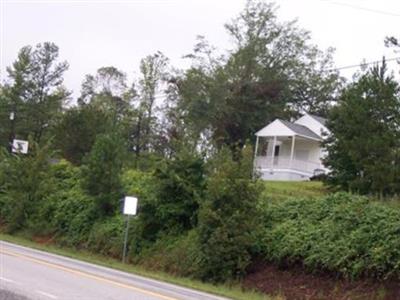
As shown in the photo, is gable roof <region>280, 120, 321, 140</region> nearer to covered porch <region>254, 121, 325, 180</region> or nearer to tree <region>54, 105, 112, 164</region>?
covered porch <region>254, 121, 325, 180</region>

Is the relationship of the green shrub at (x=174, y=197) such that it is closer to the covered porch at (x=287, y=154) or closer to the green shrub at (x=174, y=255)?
the green shrub at (x=174, y=255)

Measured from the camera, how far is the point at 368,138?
108 feet

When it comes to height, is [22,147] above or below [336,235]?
above

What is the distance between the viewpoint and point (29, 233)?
122ft

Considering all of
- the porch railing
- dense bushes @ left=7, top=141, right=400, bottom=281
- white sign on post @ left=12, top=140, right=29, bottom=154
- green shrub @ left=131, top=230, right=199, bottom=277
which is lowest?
green shrub @ left=131, top=230, right=199, bottom=277

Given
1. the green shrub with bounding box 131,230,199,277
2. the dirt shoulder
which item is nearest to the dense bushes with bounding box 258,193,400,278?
the dirt shoulder

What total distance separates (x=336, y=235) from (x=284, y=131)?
120 ft

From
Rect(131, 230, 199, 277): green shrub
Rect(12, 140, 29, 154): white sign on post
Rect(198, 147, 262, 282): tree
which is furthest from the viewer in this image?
Rect(12, 140, 29, 154): white sign on post

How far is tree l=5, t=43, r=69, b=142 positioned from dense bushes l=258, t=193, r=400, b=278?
182 feet

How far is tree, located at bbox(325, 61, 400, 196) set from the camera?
3118 cm

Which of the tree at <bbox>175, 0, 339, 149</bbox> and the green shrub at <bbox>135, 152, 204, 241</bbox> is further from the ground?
the tree at <bbox>175, 0, 339, 149</bbox>

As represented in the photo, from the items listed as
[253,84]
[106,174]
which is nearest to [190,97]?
[253,84]

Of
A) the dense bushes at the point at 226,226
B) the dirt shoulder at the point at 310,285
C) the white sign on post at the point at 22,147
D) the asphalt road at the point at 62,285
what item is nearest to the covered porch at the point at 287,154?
the white sign on post at the point at 22,147

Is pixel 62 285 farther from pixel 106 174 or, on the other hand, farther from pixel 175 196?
pixel 106 174
